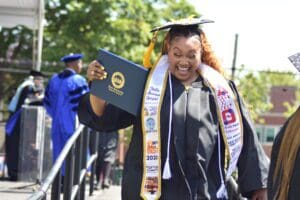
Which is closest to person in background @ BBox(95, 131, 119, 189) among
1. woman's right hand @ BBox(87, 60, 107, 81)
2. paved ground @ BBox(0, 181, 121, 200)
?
paved ground @ BBox(0, 181, 121, 200)

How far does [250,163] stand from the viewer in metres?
3.86

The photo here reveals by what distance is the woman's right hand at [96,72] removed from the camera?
3973 mm

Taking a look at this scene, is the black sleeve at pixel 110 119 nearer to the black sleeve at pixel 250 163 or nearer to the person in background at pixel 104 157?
the black sleeve at pixel 250 163

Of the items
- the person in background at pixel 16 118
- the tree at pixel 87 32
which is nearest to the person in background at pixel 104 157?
the person in background at pixel 16 118

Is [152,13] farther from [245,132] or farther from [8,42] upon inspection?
[245,132]

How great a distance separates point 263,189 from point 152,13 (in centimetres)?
2144

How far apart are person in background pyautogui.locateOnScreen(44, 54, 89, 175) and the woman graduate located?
4118 millimetres

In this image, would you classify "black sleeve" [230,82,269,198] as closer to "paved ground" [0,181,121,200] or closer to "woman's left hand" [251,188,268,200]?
"woman's left hand" [251,188,268,200]

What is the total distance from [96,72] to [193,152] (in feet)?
2.27

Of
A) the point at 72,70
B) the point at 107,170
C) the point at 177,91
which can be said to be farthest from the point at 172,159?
the point at 107,170

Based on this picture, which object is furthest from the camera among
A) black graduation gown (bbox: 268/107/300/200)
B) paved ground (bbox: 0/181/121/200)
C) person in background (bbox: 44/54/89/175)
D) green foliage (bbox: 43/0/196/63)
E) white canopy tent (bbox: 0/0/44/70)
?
green foliage (bbox: 43/0/196/63)

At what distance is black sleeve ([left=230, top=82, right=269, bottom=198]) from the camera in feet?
12.6

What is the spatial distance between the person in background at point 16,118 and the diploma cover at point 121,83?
208 inches

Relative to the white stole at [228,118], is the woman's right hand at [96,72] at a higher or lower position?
higher
